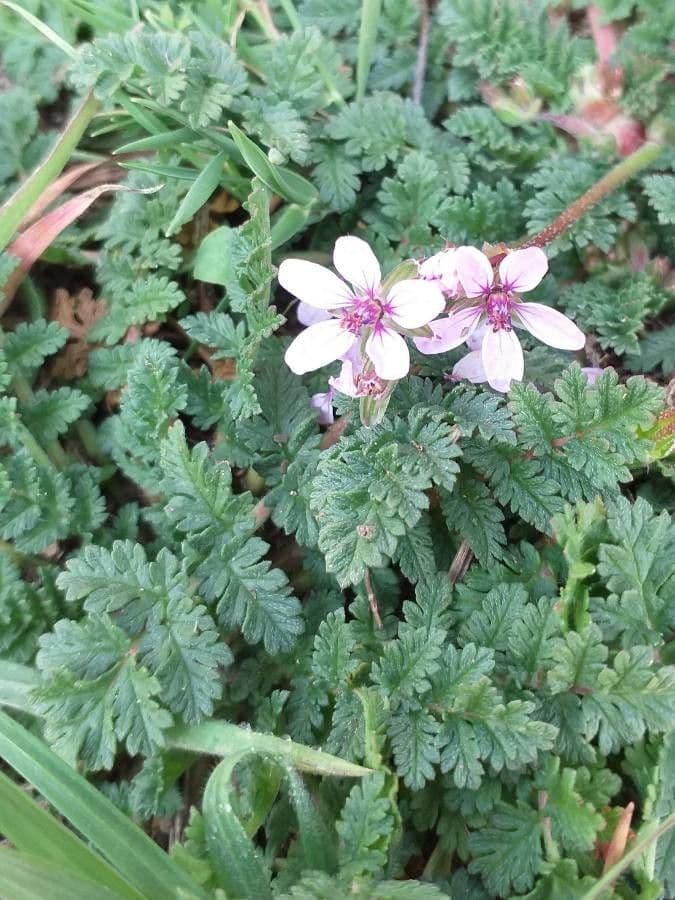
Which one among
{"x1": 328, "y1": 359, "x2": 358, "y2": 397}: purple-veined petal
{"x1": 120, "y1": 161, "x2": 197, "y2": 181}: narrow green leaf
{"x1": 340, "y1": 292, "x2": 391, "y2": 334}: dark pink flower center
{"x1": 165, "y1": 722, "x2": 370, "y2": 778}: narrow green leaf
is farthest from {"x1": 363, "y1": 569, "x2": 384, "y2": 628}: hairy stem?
{"x1": 120, "y1": 161, "x2": 197, "y2": 181}: narrow green leaf

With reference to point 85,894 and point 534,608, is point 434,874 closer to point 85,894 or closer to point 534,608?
point 534,608

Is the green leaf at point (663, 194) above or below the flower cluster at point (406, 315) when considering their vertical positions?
below

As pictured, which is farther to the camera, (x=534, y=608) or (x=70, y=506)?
(x=70, y=506)

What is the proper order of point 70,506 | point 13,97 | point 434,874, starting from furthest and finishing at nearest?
point 13,97, point 70,506, point 434,874

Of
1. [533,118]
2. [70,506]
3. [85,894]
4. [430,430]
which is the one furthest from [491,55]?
[85,894]

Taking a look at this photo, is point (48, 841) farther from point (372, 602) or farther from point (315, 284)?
point (315, 284)

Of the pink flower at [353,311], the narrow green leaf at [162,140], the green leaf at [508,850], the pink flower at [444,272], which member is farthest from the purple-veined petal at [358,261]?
the green leaf at [508,850]

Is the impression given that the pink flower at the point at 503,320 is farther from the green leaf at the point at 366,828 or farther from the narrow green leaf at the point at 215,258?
the green leaf at the point at 366,828
